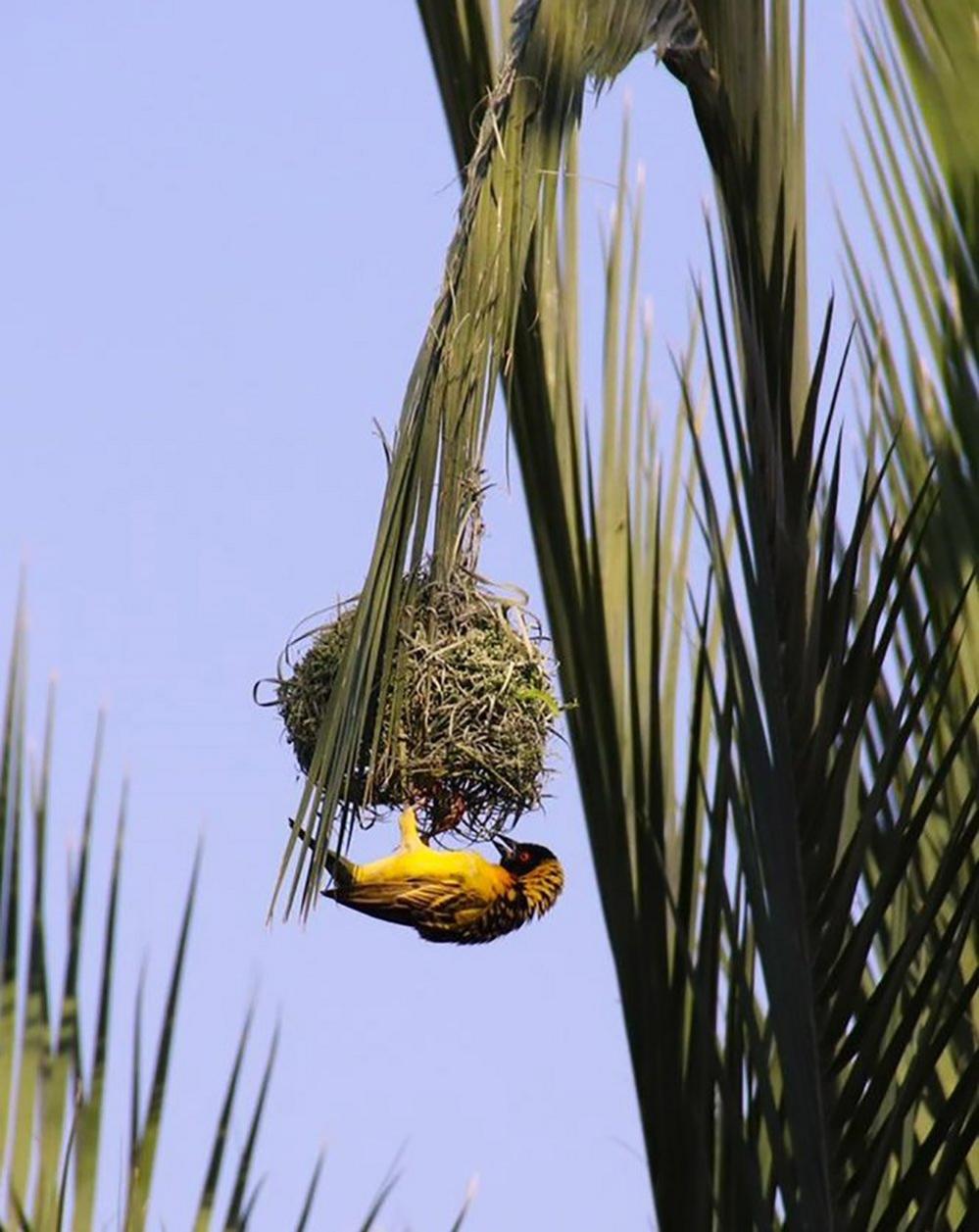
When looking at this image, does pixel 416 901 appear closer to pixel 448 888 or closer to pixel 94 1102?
pixel 448 888

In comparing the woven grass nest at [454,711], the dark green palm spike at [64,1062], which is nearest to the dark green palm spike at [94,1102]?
the dark green palm spike at [64,1062]

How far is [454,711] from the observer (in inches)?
120

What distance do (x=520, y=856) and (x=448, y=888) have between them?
9.8 inches

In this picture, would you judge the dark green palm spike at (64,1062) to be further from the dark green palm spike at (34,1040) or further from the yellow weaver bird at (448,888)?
the yellow weaver bird at (448,888)

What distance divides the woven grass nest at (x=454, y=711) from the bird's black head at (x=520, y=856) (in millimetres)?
101

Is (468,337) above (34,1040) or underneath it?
above

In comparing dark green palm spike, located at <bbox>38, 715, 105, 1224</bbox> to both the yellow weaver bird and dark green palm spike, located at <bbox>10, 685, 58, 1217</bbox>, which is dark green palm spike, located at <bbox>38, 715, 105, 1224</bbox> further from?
the yellow weaver bird

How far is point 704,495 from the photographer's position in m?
2.26

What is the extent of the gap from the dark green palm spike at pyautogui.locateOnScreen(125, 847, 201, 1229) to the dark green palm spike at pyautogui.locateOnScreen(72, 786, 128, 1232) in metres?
0.03

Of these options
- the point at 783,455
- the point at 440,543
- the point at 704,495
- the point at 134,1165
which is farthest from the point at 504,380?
the point at 134,1165

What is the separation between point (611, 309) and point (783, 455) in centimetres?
61

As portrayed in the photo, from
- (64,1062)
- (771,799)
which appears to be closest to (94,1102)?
(64,1062)

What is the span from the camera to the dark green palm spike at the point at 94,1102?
7.30 ft

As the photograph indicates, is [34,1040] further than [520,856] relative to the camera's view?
No
